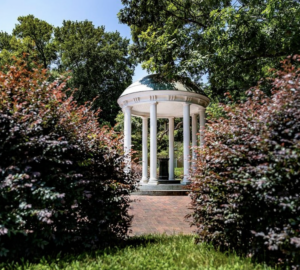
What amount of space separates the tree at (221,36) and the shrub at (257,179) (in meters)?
6.84

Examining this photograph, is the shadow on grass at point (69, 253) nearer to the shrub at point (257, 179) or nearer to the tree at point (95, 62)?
the shrub at point (257, 179)

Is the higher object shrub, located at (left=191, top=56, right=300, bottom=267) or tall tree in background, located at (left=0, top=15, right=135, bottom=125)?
tall tree in background, located at (left=0, top=15, right=135, bottom=125)

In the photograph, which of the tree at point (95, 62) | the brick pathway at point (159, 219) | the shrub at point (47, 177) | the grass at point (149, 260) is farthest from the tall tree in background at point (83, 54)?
the grass at point (149, 260)

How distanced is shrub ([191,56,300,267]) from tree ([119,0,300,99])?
269 inches

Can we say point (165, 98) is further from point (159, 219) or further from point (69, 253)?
point (69, 253)

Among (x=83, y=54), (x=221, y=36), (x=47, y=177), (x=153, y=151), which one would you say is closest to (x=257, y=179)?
(x=47, y=177)

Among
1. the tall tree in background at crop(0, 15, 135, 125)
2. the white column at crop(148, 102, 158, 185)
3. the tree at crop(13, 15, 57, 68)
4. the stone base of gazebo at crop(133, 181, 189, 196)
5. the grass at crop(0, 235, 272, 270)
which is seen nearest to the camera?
the grass at crop(0, 235, 272, 270)

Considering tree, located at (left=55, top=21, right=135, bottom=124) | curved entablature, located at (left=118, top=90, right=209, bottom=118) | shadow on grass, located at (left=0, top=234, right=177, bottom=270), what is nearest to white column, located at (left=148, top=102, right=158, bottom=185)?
curved entablature, located at (left=118, top=90, right=209, bottom=118)

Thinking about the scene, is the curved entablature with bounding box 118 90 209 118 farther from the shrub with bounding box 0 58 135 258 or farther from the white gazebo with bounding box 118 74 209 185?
the shrub with bounding box 0 58 135 258

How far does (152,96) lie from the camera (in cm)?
1566

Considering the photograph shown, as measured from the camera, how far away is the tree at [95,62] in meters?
31.0

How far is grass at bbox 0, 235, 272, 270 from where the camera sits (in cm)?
380

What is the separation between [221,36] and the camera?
10961 millimetres

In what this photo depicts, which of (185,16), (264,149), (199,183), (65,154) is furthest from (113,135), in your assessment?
(185,16)
